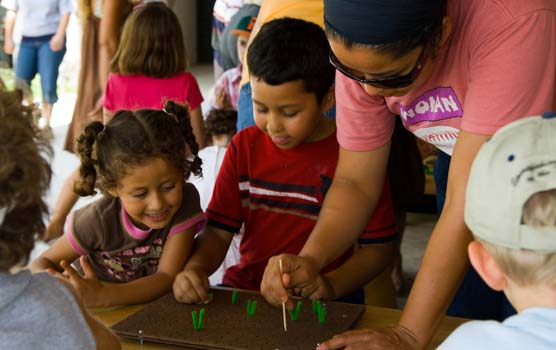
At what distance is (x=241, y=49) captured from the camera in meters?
3.94

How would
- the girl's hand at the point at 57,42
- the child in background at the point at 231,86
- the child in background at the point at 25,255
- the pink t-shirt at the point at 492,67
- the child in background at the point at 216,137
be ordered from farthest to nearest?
the girl's hand at the point at 57,42, the child in background at the point at 231,86, the child in background at the point at 216,137, the pink t-shirt at the point at 492,67, the child in background at the point at 25,255

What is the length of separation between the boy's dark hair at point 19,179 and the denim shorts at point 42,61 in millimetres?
5783

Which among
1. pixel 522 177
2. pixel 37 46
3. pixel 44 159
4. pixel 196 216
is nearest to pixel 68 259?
pixel 196 216

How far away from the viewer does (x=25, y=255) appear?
1104mm

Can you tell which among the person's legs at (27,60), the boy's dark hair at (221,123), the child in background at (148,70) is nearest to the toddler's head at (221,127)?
the boy's dark hair at (221,123)

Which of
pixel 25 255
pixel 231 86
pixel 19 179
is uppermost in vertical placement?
pixel 19 179

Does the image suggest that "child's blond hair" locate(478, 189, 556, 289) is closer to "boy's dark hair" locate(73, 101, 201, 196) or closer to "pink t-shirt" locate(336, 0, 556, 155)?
"pink t-shirt" locate(336, 0, 556, 155)

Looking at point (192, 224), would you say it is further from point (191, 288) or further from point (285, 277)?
point (285, 277)

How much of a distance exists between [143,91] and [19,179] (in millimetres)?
2697

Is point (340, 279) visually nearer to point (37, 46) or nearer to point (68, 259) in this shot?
point (68, 259)

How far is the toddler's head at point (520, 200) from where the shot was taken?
2.96 ft

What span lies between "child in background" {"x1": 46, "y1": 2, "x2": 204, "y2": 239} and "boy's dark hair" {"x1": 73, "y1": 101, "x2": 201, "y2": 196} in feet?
5.26

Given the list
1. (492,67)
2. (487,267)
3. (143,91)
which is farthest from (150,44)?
(487,267)

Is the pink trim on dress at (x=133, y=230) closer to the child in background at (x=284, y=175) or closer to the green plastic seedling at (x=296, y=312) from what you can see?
the child in background at (x=284, y=175)
